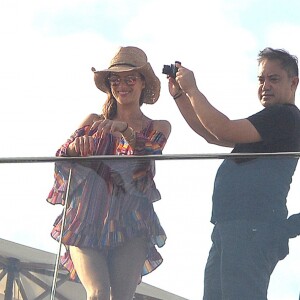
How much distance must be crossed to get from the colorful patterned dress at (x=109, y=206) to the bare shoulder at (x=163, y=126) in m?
0.33

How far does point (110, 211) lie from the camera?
17.5ft

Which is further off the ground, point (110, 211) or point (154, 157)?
point (154, 157)

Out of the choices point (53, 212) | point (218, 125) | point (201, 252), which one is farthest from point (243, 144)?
point (53, 212)

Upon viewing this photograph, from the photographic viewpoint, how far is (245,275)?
512cm

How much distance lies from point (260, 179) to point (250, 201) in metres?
0.10

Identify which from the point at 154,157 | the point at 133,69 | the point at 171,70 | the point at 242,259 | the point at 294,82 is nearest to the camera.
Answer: the point at 242,259

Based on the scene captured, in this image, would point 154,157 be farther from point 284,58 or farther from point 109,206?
point 284,58

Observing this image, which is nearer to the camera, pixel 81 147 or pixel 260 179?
pixel 260 179

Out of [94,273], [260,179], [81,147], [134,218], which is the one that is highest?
[81,147]

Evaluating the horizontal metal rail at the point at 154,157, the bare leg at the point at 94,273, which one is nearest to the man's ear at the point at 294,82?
the horizontal metal rail at the point at 154,157

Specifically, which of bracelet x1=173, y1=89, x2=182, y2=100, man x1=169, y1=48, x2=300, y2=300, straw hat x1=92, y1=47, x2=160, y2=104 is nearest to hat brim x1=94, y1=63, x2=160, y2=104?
straw hat x1=92, y1=47, x2=160, y2=104

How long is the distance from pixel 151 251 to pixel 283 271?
0.55 metres

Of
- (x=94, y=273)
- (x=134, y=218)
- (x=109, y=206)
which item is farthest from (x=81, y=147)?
(x=94, y=273)

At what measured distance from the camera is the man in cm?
512
